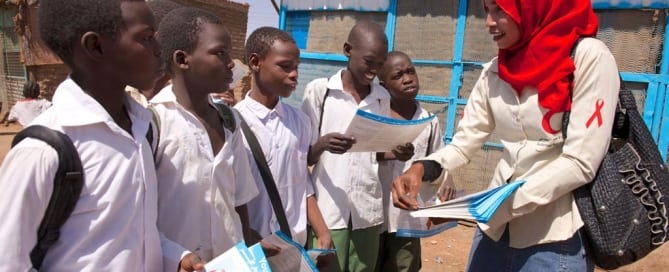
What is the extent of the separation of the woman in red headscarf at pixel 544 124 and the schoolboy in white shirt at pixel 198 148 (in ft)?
1.91

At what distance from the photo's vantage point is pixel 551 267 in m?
1.59

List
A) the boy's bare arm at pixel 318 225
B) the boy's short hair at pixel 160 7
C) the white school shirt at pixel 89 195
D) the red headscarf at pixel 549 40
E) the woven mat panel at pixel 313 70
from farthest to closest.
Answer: the woven mat panel at pixel 313 70 → the boy's bare arm at pixel 318 225 → the boy's short hair at pixel 160 7 → the red headscarf at pixel 549 40 → the white school shirt at pixel 89 195

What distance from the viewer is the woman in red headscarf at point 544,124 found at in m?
1.48

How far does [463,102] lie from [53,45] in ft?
16.3

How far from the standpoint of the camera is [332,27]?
6520mm

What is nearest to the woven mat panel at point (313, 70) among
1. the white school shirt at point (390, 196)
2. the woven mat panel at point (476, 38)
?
the woven mat panel at point (476, 38)

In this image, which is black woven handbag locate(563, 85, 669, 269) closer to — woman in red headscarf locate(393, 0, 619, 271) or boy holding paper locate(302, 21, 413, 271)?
woman in red headscarf locate(393, 0, 619, 271)

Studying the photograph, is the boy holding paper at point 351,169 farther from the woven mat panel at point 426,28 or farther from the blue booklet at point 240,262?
the woven mat panel at point 426,28

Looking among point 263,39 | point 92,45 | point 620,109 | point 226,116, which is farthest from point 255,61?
point 620,109

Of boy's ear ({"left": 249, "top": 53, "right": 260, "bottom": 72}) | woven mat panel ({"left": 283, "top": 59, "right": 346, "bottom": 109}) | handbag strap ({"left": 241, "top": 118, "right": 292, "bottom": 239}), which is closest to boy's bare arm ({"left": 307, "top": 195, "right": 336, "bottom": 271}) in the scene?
handbag strap ({"left": 241, "top": 118, "right": 292, "bottom": 239})

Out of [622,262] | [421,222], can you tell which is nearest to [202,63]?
[622,262]

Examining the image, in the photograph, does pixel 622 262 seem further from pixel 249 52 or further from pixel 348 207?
pixel 249 52

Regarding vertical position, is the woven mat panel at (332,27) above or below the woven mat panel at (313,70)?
above

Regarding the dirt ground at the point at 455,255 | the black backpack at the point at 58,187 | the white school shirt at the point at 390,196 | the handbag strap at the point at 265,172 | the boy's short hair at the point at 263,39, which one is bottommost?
the dirt ground at the point at 455,255
